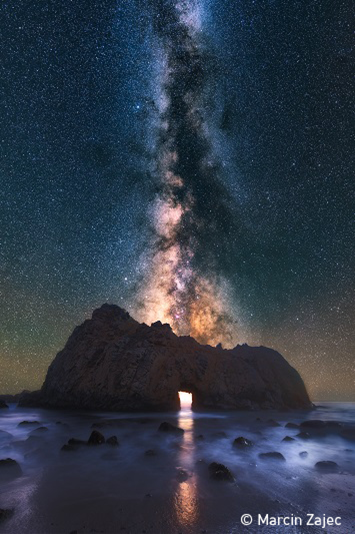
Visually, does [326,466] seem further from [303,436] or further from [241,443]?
[303,436]

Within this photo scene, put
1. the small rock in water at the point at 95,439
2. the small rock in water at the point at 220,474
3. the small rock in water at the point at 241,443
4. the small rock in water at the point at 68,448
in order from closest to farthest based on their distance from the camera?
the small rock in water at the point at 220,474, the small rock in water at the point at 68,448, the small rock in water at the point at 95,439, the small rock in water at the point at 241,443

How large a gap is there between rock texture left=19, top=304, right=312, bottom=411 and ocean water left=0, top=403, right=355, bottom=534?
659 inches

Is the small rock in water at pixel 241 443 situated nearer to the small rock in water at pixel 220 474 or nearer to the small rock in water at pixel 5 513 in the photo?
the small rock in water at pixel 220 474

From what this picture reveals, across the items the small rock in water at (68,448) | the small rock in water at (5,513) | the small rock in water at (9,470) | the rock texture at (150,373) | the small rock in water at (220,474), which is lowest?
the small rock in water at (9,470)

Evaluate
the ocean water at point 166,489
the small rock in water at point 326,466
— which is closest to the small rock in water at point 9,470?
the ocean water at point 166,489

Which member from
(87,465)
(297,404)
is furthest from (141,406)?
(297,404)

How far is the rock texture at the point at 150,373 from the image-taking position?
29328 mm

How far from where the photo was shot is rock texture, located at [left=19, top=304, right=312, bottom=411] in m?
29.3

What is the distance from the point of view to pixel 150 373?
2936 centimetres

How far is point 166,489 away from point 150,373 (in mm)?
23161

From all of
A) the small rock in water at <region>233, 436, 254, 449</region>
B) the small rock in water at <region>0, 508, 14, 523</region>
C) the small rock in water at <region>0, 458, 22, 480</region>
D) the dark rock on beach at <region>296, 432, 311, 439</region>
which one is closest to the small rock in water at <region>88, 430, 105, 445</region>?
the small rock in water at <region>0, 458, 22, 480</region>

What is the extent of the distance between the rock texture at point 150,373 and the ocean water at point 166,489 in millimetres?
16735

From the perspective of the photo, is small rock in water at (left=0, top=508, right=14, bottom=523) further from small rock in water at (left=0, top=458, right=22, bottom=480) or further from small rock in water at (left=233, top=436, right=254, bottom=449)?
small rock in water at (left=233, top=436, right=254, bottom=449)

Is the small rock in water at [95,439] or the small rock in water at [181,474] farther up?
the small rock in water at [95,439]
